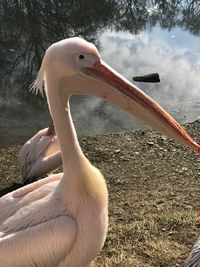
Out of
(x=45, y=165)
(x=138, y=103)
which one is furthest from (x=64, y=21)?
(x=138, y=103)

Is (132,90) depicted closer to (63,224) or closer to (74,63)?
(74,63)

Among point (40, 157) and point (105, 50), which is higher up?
point (40, 157)

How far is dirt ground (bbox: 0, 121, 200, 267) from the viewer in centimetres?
352

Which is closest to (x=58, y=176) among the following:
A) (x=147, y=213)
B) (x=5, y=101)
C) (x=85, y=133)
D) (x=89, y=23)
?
(x=147, y=213)

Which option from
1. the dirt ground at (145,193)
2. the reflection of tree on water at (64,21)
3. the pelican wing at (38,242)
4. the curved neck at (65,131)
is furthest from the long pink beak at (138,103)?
the reflection of tree on water at (64,21)

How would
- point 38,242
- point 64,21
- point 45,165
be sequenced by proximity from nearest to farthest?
point 38,242, point 45,165, point 64,21

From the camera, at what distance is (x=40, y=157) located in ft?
15.7

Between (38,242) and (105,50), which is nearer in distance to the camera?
(38,242)

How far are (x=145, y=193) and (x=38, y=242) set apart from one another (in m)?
2.24

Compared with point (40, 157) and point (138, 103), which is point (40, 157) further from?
point (138, 103)

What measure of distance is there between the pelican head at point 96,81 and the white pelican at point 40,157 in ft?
7.47

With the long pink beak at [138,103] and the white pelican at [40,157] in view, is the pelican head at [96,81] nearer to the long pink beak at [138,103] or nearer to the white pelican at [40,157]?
the long pink beak at [138,103]

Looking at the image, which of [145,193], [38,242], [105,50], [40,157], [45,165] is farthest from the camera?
[105,50]

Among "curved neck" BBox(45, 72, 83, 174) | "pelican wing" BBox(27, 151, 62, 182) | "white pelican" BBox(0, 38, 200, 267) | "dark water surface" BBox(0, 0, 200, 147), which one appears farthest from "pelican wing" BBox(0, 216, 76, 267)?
"dark water surface" BBox(0, 0, 200, 147)
